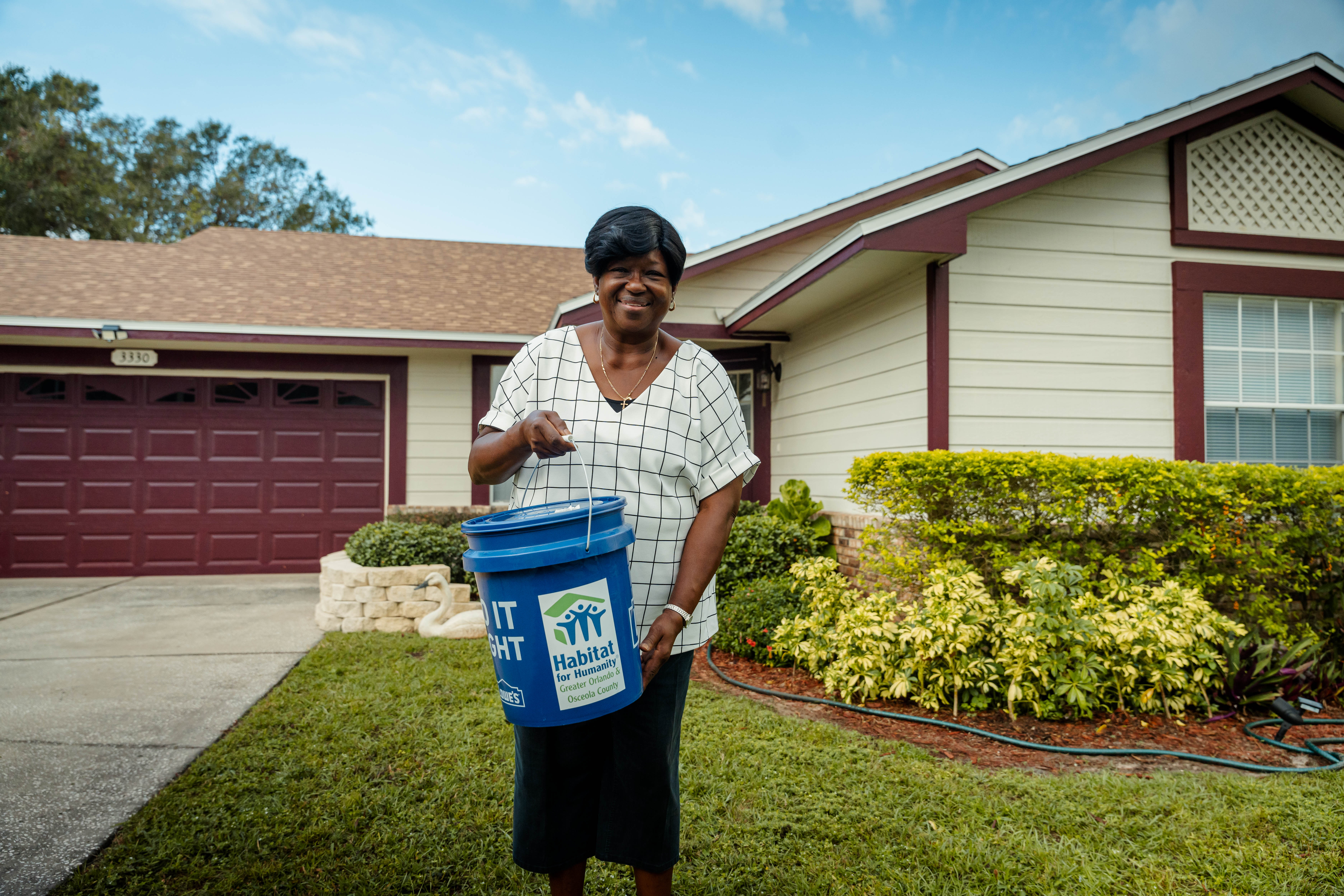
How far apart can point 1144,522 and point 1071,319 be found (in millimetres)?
1567

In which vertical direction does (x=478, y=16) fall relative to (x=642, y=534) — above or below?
above

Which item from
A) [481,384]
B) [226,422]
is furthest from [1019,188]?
[226,422]

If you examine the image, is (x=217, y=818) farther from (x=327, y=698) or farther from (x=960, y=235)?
(x=960, y=235)

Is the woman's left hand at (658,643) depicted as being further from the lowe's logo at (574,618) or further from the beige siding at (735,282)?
the beige siding at (735,282)

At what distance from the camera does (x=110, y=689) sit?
169 inches

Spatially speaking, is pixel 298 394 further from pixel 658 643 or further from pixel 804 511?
pixel 658 643

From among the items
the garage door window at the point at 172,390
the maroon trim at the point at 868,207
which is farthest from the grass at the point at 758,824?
the garage door window at the point at 172,390

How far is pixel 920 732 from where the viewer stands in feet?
12.1

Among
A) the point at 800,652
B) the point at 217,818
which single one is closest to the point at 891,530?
the point at 800,652

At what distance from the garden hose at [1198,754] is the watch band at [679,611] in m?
2.63

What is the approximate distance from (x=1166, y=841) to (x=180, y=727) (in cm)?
421

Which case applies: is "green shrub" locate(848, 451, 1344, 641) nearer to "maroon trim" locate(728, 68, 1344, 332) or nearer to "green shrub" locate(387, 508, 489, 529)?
"maroon trim" locate(728, 68, 1344, 332)

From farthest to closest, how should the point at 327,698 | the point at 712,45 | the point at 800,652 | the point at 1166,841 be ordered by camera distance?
1. the point at 712,45
2. the point at 800,652
3. the point at 327,698
4. the point at 1166,841

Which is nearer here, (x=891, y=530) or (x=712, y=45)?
(x=891, y=530)
